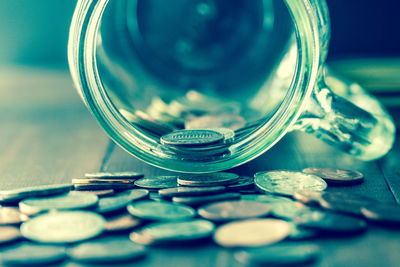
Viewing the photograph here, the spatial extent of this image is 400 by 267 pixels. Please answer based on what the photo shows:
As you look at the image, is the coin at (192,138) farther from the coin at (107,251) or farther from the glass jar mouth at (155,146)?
the coin at (107,251)

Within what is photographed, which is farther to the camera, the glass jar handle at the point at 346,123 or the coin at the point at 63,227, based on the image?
the glass jar handle at the point at 346,123

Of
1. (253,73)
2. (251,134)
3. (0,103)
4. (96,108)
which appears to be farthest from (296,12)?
(0,103)

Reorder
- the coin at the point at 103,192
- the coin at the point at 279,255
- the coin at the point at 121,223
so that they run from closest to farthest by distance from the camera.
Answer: the coin at the point at 279,255
the coin at the point at 121,223
the coin at the point at 103,192

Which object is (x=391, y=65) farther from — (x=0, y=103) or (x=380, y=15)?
(x=0, y=103)

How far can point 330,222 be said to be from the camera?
689mm

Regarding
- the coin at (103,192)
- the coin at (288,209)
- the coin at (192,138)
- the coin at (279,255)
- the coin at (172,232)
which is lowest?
the coin at (279,255)

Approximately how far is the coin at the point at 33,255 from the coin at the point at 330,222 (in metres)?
0.28

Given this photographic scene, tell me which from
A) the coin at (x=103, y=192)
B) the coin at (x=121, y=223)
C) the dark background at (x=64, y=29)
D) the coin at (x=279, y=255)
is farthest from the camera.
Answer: the dark background at (x=64, y=29)

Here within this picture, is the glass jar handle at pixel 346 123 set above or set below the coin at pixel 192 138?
above

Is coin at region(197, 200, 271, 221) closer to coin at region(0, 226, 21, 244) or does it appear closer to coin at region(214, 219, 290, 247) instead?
coin at region(214, 219, 290, 247)

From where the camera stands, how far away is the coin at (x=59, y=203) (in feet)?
2.39

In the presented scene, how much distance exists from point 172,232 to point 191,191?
109 millimetres

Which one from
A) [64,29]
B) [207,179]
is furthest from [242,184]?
[64,29]

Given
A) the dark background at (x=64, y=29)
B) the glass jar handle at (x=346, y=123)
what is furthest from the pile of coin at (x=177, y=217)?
the dark background at (x=64, y=29)
